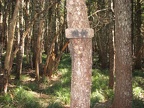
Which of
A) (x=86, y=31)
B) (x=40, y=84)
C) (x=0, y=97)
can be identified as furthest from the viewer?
(x=40, y=84)

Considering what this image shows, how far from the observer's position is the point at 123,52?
24.5 feet

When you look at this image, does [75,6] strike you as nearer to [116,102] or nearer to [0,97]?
[116,102]

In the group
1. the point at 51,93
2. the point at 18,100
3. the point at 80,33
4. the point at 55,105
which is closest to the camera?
the point at 80,33

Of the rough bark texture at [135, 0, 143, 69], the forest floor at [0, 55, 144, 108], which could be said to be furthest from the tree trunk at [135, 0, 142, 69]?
the forest floor at [0, 55, 144, 108]

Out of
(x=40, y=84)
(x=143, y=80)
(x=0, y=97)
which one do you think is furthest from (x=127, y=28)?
(x=143, y=80)

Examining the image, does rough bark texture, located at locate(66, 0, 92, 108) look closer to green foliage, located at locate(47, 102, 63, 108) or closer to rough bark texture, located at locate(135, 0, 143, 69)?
green foliage, located at locate(47, 102, 63, 108)

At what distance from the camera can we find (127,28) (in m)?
7.43

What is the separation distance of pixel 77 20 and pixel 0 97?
18.6 feet

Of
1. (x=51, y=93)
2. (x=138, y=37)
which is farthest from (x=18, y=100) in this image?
(x=138, y=37)

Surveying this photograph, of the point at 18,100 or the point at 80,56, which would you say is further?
the point at 18,100

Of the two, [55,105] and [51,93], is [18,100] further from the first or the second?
[51,93]

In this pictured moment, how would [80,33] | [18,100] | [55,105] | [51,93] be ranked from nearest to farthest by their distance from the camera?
[80,33], [18,100], [55,105], [51,93]

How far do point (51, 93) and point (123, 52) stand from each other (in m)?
4.13

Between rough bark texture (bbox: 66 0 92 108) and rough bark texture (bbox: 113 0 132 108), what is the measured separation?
384cm
